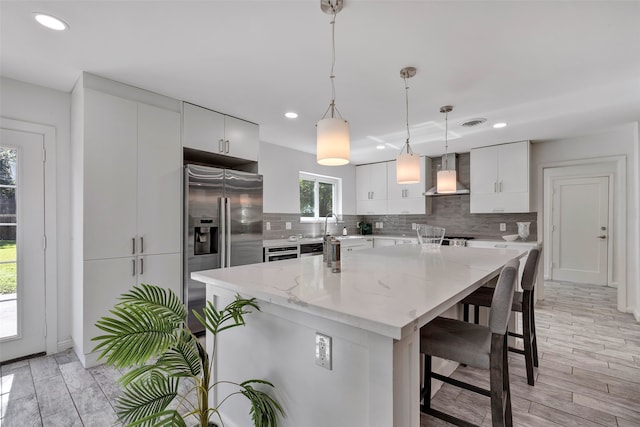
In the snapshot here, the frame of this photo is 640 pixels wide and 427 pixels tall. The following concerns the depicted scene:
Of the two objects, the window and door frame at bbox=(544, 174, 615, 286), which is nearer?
door frame at bbox=(544, 174, 615, 286)

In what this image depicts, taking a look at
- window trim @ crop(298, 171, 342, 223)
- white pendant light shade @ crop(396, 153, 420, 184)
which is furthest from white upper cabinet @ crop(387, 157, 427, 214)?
white pendant light shade @ crop(396, 153, 420, 184)

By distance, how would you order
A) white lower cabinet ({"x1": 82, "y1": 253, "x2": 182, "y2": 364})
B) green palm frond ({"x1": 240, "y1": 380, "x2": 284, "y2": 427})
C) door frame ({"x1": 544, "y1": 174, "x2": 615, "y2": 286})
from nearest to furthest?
green palm frond ({"x1": 240, "y1": 380, "x2": 284, "y2": 427})
white lower cabinet ({"x1": 82, "y1": 253, "x2": 182, "y2": 364})
door frame ({"x1": 544, "y1": 174, "x2": 615, "y2": 286})

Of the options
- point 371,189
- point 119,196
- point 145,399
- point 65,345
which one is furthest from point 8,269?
point 371,189

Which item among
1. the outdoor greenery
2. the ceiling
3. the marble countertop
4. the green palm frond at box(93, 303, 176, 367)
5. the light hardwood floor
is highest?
the ceiling

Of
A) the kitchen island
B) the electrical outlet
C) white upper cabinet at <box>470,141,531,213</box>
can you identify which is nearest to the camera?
the kitchen island

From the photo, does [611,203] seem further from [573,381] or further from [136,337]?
[136,337]

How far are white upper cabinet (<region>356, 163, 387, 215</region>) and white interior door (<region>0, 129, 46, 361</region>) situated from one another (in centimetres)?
483

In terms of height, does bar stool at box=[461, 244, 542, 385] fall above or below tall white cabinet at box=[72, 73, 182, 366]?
below

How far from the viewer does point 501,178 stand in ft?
14.7

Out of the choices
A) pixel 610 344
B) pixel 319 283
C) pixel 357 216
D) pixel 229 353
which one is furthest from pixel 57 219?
pixel 610 344

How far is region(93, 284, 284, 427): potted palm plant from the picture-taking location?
A: 1.06m

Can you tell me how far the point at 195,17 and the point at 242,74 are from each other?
687 millimetres

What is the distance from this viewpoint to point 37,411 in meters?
1.88

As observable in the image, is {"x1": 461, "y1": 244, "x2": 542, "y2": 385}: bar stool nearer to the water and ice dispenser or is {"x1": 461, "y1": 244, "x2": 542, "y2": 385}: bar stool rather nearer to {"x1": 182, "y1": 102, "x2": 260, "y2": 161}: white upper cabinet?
the water and ice dispenser
